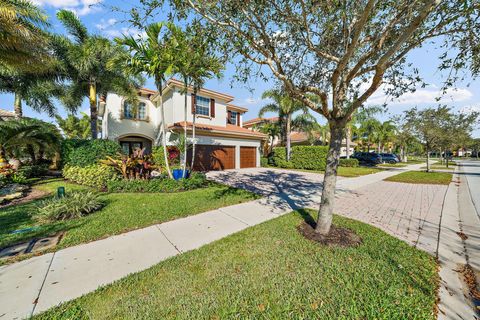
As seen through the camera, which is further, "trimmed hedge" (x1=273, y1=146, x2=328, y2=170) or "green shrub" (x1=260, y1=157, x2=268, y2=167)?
"green shrub" (x1=260, y1=157, x2=268, y2=167)

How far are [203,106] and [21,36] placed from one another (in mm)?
10559

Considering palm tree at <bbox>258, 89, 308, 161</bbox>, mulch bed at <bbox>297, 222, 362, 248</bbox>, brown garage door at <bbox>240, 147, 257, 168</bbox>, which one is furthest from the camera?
brown garage door at <bbox>240, 147, 257, 168</bbox>

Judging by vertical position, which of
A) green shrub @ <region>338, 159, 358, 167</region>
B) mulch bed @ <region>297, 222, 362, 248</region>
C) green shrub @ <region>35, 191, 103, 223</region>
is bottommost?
mulch bed @ <region>297, 222, 362, 248</region>

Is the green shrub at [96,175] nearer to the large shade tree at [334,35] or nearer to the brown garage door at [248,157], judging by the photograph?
the large shade tree at [334,35]

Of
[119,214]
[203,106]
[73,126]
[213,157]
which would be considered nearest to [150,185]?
[119,214]

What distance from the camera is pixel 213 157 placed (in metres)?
15.5

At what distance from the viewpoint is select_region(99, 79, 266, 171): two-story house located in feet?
47.5

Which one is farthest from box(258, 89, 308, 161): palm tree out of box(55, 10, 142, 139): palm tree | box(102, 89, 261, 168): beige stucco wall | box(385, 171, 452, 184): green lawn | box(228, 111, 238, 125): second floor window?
box(55, 10, 142, 139): palm tree

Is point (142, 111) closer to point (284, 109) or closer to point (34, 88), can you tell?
point (34, 88)

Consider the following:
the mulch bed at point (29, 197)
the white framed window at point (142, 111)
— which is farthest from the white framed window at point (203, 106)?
the mulch bed at point (29, 197)

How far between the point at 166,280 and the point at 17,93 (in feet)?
60.6

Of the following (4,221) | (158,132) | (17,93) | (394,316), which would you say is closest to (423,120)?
(394,316)

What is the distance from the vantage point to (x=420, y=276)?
2.82 m

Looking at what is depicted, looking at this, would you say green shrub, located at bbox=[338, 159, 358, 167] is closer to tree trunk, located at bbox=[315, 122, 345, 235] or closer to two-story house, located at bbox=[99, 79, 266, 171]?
two-story house, located at bbox=[99, 79, 266, 171]
